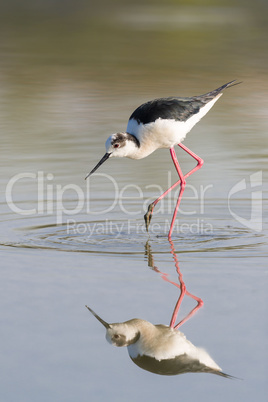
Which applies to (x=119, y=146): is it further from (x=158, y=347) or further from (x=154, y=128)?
(x=158, y=347)

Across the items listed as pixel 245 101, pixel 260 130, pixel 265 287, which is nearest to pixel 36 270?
pixel 265 287

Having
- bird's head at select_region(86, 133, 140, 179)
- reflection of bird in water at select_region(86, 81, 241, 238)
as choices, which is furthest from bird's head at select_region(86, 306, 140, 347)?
bird's head at select_region(86, 133, 140, 179)

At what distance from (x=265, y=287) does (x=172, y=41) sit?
49.7 ft

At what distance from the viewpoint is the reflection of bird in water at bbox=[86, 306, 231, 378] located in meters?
4.27

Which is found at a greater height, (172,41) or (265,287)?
(172,41)

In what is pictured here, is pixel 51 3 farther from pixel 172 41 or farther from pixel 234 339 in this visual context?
pixel 234 339

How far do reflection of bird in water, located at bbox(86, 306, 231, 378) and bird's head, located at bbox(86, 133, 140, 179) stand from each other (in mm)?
2692

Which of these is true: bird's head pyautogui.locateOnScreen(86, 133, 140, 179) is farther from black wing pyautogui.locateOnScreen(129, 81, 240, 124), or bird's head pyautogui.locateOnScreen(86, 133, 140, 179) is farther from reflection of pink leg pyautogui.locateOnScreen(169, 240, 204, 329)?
reflection of pink leg pyautogui.locateOnScreen(169, 240, 204, 329)

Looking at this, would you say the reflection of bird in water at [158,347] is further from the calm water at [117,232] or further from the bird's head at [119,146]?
the bird's head at [119,146]

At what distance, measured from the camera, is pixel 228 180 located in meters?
8.54

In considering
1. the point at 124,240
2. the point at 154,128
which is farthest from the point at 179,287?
the point at 154,128

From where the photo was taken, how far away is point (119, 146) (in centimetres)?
734

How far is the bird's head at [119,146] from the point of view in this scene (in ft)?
23.9

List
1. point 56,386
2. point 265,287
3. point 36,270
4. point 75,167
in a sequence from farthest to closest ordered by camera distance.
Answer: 1. point 75,167
2. point 36,270
3. point 265,287
4. point 56,386
